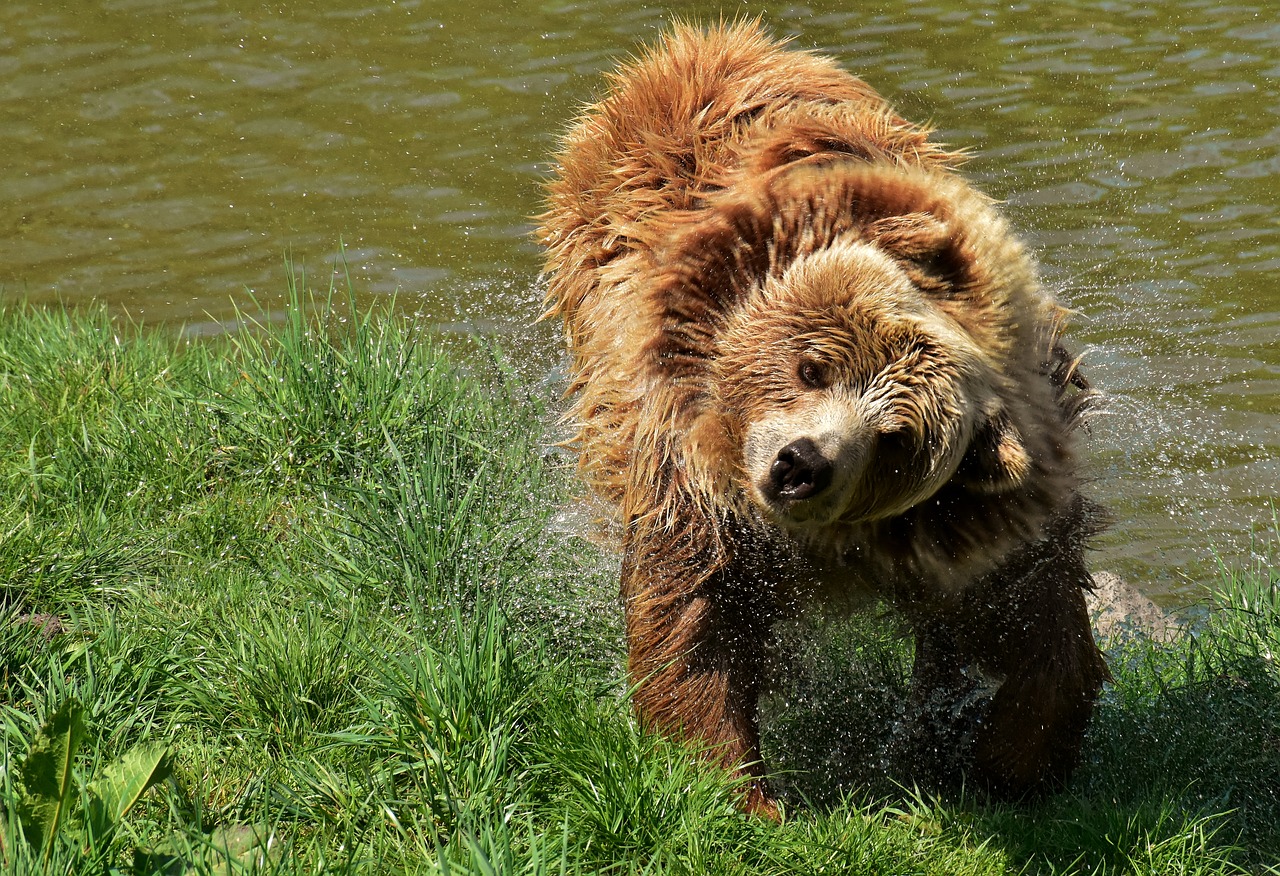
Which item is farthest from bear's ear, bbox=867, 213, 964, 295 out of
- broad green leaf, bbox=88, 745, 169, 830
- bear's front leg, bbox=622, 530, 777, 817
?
broad green leaf, bbox=88, 745, 169, 830

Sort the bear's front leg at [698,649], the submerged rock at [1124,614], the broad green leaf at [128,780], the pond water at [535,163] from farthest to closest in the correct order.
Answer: the pond water at [535,163], the submerged rock at [1124,614], the bear's front leg at [698,649], the broad green leaf at [128,780]

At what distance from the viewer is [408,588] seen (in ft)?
12.7

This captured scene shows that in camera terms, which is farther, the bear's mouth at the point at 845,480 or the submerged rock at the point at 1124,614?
the submerged rock at the point at 1124,614

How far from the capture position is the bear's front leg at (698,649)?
348 cm

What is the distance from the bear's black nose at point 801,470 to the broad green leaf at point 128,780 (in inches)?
56.7

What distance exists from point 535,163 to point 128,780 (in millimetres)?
6013

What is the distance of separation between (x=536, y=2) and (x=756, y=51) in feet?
20.8

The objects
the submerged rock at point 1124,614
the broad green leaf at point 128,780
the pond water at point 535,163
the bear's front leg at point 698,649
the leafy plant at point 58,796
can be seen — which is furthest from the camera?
the pond water at point 535,163

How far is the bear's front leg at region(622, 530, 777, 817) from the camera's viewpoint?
11.4 feet

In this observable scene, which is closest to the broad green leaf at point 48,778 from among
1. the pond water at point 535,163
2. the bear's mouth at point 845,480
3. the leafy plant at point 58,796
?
the leafy plant at point 58,796

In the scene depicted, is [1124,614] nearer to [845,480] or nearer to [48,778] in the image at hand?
[845,480]

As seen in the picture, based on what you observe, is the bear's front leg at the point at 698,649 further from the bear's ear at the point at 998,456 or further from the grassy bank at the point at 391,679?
the bear's ear at the point at 998,456

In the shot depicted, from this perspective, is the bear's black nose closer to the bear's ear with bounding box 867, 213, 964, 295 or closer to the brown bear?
the brown bear

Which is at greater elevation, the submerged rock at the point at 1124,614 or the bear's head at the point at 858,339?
the bear's head at the point at 858,339
